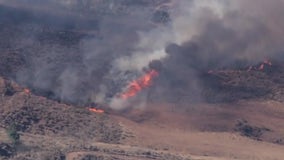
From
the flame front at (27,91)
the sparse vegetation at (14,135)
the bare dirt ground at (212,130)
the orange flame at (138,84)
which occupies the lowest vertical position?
the sparse vegetation at (14,135)

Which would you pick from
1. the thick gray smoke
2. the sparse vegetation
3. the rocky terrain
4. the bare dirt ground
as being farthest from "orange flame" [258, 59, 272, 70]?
the sparse vegetation

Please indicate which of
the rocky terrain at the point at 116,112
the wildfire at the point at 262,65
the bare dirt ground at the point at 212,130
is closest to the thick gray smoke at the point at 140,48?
the rocky terrain at the point at 116,112

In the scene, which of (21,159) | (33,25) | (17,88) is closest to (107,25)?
(33,25)

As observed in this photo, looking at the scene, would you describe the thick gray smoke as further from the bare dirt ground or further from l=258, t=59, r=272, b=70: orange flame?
the bare dirt ground

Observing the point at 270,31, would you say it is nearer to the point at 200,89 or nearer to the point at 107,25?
the point at 200,89

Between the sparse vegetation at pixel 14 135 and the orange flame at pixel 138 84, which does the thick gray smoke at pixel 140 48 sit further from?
the sparse vegetation at pixel 14 135

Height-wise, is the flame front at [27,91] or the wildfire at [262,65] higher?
the wildfire at [262,65]

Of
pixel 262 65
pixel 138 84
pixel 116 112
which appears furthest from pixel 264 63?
pixel 116 112
